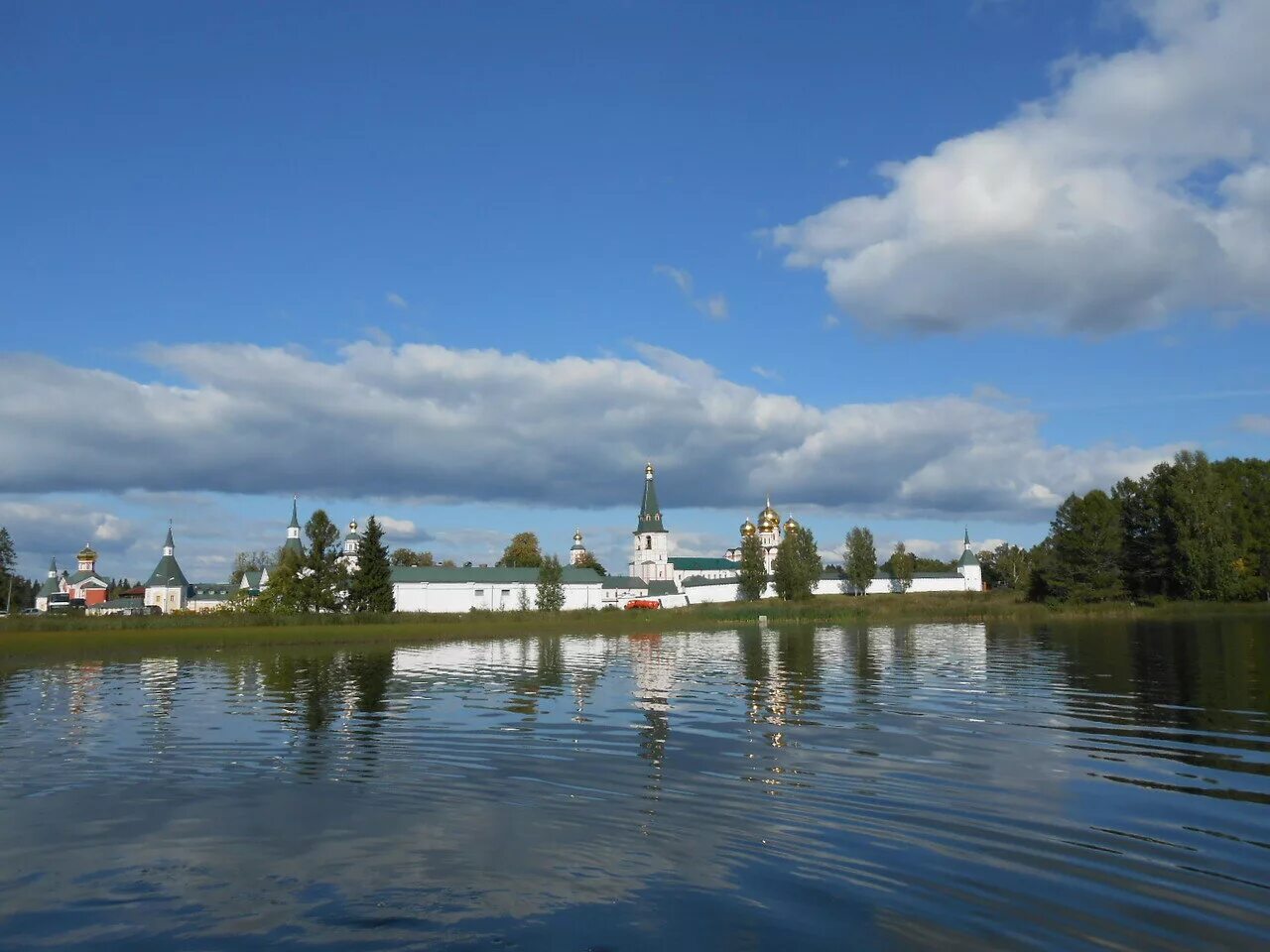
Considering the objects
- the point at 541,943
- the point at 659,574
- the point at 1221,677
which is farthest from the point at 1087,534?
the point at 541,943

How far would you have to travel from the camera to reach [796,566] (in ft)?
474

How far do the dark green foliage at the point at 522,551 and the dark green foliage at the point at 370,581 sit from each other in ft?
256

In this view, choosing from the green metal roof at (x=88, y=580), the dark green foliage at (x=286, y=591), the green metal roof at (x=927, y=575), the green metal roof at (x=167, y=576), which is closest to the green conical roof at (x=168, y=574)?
the green metal roof at (x=167, y=576)

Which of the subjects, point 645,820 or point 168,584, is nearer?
point 645,820

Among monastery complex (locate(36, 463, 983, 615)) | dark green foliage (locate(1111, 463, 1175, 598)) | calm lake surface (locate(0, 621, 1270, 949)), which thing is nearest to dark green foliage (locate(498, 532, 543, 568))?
monastery complex (locate(36, 463, 983, 615))

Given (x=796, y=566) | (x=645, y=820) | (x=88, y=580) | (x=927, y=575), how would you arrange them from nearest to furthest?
(x=645, y=820) < (x=796, y=566) < (x=927, y=575) < (x=88, y=580)

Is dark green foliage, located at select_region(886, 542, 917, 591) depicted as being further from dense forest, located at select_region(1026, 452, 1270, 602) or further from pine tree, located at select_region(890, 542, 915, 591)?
dense forest, located at select_region(1026, 452, 1270, 602)

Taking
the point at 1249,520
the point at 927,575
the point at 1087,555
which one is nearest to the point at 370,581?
the point at 1087,555

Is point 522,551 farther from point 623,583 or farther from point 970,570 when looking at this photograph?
point 970,570

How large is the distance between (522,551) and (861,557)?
196 feet

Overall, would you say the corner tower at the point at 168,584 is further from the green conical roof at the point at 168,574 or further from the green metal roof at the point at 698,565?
the green metal roof at the point at 698,565

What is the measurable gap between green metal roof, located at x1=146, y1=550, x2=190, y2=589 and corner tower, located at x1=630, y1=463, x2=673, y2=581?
78.6m

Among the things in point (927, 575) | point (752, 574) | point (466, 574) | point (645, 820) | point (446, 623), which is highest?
point (466, 574)

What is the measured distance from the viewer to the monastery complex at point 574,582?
5704 inches
